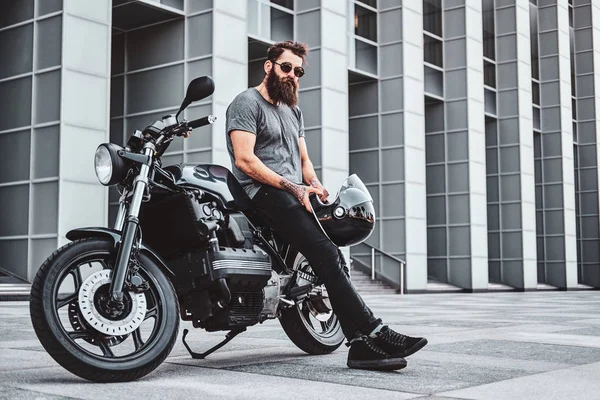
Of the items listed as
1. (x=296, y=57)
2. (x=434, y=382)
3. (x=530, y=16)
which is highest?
(x=530, y=16)

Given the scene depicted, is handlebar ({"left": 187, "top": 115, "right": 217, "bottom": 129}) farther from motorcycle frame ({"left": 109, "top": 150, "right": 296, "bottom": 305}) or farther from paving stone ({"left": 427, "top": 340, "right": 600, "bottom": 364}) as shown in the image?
paving stone ({"left": 427, "top": 340, "right": 600, "bottom": 364})

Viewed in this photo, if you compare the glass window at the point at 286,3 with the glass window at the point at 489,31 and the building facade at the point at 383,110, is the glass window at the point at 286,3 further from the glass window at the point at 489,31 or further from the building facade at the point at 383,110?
the glass window at the point at 489,31

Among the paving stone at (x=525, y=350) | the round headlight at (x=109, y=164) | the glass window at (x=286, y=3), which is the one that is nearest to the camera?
the round headlight at (x=109, y=164)

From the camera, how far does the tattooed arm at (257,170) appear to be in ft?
14.6

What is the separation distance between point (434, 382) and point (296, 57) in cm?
201

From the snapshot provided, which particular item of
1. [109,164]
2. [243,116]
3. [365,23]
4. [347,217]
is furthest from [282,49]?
[365,23]

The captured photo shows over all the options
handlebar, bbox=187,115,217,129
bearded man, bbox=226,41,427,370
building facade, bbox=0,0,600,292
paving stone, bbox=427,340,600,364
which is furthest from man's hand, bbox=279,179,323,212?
building facade, bbox=0,0,600,292

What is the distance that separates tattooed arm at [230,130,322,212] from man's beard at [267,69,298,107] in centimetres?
33

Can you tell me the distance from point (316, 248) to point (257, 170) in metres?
0.54

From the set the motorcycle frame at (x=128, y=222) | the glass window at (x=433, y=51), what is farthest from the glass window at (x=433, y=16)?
the motorcycle frame at (x=128, y=222)

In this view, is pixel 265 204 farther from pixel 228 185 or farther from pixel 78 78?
pixel 78 78

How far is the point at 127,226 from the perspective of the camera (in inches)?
153

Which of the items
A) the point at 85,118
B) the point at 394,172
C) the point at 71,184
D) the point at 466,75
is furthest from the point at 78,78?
the point at 466,75

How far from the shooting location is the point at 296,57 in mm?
4660
